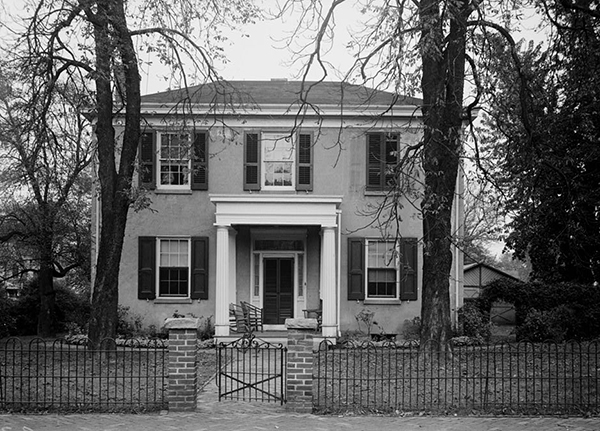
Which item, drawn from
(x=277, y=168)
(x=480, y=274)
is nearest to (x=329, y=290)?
(x=277, y=168)

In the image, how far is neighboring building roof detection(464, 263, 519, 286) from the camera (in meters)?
36.1

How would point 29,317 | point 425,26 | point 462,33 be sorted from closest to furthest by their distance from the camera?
point 425,26 → point 462,33 → point 29,317

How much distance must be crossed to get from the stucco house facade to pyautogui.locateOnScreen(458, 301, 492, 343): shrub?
1.63 ft

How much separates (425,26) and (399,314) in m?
11.9

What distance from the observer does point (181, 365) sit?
9.52 metres

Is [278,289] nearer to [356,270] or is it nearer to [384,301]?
[356,270]

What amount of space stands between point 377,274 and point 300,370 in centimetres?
1066

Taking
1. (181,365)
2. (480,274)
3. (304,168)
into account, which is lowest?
(181,365)

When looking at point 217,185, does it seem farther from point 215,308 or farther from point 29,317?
point 29,317

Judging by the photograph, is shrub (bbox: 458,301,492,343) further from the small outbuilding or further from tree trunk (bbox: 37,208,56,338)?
tree trunk (bbox: 37,208,56,338)

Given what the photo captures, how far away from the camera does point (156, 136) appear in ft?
66.5

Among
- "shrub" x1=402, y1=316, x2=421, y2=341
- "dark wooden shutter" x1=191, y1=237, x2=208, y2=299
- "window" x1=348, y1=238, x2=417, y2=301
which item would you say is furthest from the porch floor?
"shrub" x1=402, y1=316, x2=421, y2=341

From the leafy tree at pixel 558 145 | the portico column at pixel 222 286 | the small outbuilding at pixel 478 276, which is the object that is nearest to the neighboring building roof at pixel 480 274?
the small outbuilding at pixel 478 276

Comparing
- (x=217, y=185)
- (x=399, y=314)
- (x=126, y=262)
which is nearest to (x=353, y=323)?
(x=399, y=314)
